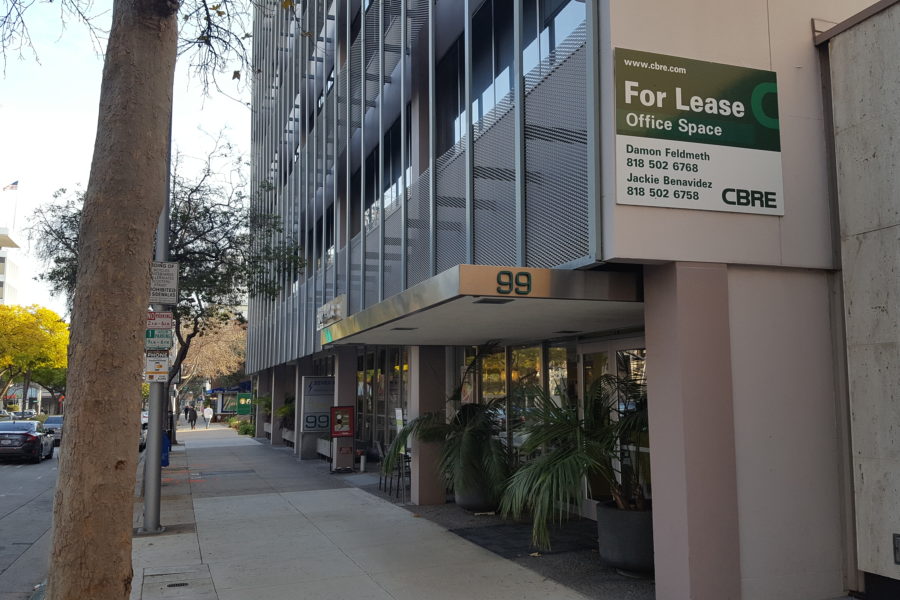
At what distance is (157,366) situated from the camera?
1172cm

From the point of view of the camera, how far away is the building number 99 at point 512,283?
6824 millimetres

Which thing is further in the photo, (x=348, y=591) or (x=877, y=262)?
(x=348, y=591)

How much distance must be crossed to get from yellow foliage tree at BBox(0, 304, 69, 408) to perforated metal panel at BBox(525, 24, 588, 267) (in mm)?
45996

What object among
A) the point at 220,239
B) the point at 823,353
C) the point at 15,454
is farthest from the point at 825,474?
the point at 15,454

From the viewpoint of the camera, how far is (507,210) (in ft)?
28.6

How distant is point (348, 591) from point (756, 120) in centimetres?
600

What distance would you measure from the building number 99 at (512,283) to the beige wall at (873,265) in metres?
3.00

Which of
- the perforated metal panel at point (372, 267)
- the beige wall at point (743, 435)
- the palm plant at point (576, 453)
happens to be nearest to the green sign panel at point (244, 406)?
the perforated metal panel at point (372, 267)

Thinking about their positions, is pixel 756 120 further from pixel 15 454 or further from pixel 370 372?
pixel 15 454

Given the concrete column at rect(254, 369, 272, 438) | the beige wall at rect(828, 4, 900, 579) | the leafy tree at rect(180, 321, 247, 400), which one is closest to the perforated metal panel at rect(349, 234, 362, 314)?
the beige wall at rect(828, 4, 900, 579)

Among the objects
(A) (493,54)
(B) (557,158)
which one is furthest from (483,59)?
(B) (557,158)

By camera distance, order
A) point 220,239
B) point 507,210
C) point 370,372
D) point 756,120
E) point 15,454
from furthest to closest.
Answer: point 15,454 → point 370,372 → point 220,239 → point 507,210 → point 756,120

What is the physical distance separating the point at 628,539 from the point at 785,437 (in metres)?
1.83

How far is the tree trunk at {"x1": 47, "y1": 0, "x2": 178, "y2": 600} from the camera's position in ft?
12.2
